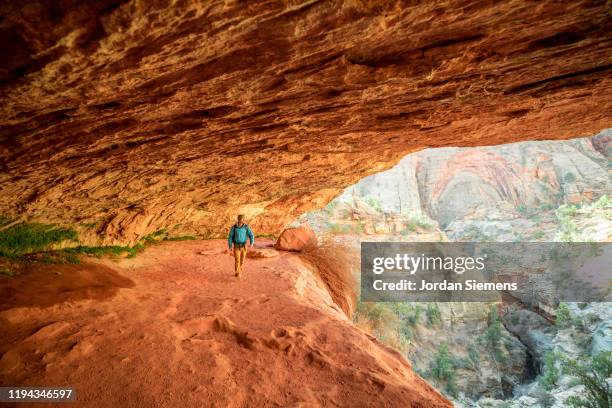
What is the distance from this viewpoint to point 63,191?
18.8 feet

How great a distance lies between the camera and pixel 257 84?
3533 millimetres

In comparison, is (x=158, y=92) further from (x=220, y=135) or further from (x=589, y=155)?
(x=589, y=155)

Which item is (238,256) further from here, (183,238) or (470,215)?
(470,215)

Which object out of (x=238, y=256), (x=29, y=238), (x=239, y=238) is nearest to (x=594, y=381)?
(x=238, y=256)

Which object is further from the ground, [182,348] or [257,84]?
[257,84]

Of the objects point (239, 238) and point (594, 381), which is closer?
point (239, 238)

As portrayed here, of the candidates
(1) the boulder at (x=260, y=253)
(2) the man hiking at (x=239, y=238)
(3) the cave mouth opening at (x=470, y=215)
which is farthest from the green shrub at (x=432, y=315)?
(2) the man hiking at (x=239, y=238)

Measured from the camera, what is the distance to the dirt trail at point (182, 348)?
3.29 metres

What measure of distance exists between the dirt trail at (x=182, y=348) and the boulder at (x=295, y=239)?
5779 mm

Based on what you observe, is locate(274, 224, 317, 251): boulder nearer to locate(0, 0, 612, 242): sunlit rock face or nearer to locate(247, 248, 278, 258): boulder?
locate(247, 248, 278, 258): boulder

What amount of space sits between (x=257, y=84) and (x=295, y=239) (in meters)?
9.46

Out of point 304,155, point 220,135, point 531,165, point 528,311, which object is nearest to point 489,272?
point 528,311

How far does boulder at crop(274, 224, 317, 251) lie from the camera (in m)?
12.5

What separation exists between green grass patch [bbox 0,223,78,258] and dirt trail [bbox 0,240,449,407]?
0.83 metres
